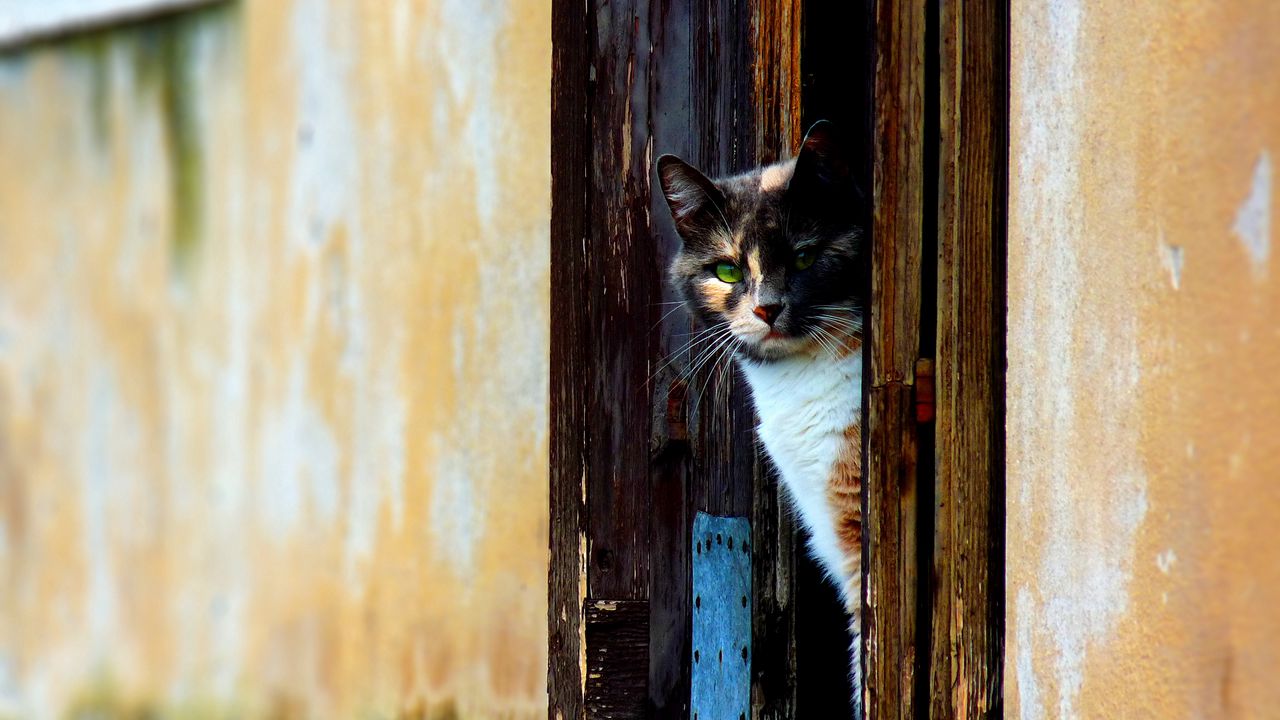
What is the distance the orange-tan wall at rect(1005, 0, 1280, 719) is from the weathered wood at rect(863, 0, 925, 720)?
6.3 inches

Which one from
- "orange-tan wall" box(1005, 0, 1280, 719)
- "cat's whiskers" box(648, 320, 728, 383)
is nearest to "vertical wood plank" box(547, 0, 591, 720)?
"cat's whiskers" box(648, 320, 728, 383)

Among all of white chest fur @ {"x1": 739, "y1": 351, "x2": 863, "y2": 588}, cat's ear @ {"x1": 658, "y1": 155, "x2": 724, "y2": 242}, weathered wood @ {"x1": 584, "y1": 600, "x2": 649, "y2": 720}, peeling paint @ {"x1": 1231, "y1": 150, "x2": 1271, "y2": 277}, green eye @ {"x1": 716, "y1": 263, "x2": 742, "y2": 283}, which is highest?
cat's ear @ {"x1": 658, "y1": 155, "x2": 724, "y2": 242}

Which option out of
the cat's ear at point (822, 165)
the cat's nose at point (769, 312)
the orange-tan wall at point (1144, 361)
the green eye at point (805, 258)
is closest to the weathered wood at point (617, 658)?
the cat's nose at point (769, 312)

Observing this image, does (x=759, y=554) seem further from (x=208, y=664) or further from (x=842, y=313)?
(x=208, y=664)

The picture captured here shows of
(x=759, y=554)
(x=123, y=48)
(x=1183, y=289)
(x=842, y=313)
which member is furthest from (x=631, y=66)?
(x=123, y=48)

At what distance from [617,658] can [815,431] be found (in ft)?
1.75

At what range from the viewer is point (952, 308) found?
153 centimetres

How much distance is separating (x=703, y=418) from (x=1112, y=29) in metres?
1.23

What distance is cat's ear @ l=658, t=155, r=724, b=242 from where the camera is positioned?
218cm

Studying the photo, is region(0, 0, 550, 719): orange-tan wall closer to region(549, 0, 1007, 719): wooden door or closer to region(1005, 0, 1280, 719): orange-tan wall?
region(549, 0, 1007, 719): wooden door

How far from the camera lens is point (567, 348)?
228 cm

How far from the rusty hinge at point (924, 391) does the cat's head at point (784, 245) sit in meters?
0.71

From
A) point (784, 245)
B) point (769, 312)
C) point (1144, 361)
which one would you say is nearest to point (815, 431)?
point (769, 312)

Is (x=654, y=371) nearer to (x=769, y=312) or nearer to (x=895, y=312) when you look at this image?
(x=769, y=312)
